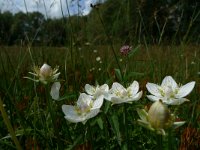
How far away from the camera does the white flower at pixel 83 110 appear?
3.67 ft

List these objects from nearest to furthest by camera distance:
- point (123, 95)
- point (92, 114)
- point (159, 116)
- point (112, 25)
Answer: point (159, 116), point (92, 114), point (123, 95), point (112, 25)

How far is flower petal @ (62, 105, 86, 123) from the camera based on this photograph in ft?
3.66

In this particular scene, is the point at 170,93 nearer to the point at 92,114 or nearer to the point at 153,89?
the point at 153,89

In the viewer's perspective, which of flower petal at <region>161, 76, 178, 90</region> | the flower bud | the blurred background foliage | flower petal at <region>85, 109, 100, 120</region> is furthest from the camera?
the blurred background foliage

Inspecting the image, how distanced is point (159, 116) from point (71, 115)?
34cm

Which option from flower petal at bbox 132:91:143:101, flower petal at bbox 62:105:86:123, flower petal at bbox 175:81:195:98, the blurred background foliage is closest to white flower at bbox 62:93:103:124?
flower petal at bbox 62:105:86:123

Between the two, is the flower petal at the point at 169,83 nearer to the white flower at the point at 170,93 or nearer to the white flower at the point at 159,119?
the white flower at the point at 170,93

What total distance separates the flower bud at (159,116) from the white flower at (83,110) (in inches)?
9.7

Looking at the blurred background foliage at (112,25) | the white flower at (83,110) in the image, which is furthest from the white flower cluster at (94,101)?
the blurred background foliage at (112,25)

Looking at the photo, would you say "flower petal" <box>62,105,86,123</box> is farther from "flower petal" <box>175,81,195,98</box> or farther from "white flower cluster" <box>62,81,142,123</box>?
"flower petal" <box>175,81,195,98</box>

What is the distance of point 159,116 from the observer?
0.88 m

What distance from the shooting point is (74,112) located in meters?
1.17

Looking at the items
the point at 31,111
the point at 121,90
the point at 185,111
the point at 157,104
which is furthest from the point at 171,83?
the point at 31,111

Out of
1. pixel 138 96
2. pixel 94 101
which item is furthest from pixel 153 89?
pixel 94 101
